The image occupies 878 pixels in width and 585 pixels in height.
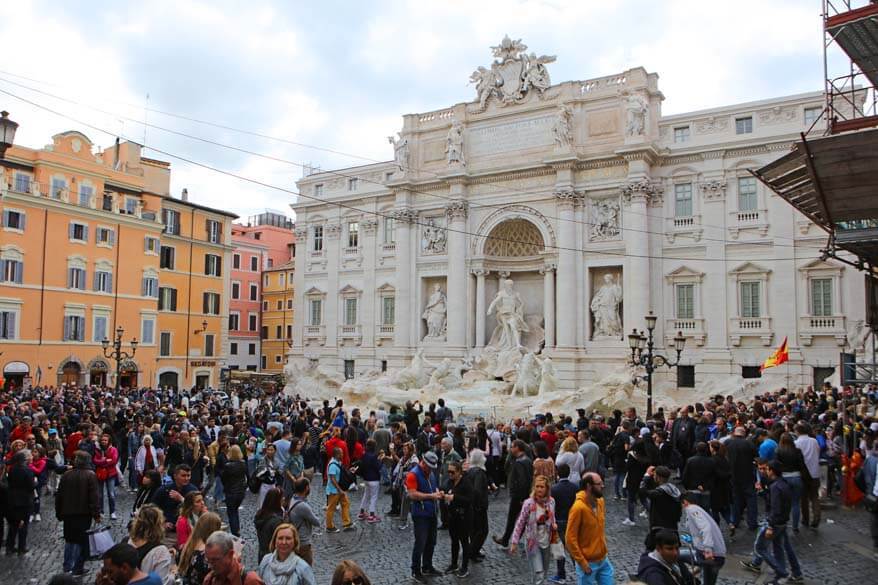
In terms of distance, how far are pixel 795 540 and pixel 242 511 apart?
8.99m

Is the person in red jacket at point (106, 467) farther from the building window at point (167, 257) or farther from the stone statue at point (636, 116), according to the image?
the building window at point (167, 257)

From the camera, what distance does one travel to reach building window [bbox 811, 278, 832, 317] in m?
25.8

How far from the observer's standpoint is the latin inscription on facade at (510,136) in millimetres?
31609

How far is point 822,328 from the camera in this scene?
25688 mm

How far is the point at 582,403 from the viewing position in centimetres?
2422

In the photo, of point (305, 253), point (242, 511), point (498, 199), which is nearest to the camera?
point (242, 511)

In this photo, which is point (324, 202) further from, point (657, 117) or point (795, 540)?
point (795, 540)

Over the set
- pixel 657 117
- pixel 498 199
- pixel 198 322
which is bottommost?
pixel 198 322

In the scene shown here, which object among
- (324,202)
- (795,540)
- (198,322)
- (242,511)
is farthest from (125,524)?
(198,322)

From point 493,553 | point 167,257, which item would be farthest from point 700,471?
point 167,257

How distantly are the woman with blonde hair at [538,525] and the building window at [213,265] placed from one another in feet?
122

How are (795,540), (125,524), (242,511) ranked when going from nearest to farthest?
(795,540)
(125,524)
(242,511)

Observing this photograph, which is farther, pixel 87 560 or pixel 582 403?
pixel 582 403

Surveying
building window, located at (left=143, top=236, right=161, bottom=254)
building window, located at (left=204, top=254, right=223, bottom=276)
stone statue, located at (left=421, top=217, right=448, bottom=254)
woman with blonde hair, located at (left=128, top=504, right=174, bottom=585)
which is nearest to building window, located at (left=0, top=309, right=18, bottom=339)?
building window, located at (left=143, top=236, right=161, bottom=254)
